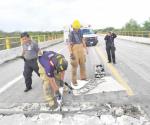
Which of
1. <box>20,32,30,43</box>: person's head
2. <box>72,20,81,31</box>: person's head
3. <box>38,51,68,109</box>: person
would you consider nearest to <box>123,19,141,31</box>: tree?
<box>72,20,81,31</box>: person's head

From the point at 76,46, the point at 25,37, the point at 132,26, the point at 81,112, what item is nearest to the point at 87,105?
the point at 81,112

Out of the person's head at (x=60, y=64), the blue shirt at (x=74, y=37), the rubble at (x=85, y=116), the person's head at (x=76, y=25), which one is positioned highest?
the person's head at (x=76, y=25)

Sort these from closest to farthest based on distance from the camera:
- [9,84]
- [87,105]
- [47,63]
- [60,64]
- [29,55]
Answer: [60,64] → [47,63] → [87,105] → [29,55] → [9,84]

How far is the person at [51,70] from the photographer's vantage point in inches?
300

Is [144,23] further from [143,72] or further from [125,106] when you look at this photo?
[125,106]

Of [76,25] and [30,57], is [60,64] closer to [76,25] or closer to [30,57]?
[30,57]

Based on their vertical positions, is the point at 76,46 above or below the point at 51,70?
above

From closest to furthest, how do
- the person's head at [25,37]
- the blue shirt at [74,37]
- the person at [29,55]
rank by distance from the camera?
1. the person's head at [25,37]
2. the person at [29,55]
3. the blue shirt at [74,37]

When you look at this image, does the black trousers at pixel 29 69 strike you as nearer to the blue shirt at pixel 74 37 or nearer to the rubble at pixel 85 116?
the blue shirt at pixel 74 37

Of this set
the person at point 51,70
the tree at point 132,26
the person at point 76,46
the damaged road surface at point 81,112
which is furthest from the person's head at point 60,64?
the tree at point 132,26

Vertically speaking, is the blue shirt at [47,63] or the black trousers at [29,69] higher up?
the blue shirt at [47,63]

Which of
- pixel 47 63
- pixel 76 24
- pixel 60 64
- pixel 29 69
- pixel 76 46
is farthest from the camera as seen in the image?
pixel 76 46

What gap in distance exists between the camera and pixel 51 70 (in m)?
7.64

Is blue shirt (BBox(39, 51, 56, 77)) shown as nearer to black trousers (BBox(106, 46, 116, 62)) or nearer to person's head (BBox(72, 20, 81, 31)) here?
person's head (BBox(72, 20, 81, 31))
